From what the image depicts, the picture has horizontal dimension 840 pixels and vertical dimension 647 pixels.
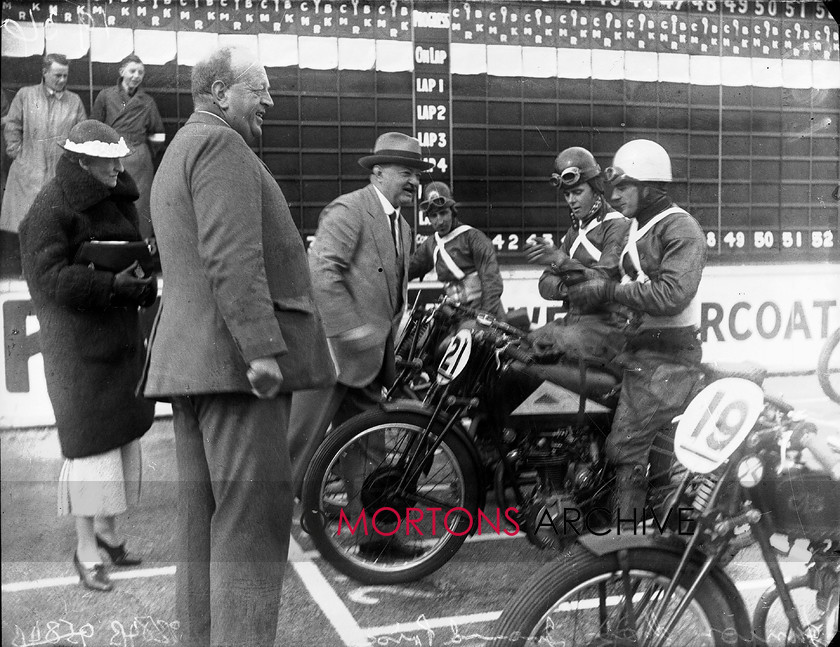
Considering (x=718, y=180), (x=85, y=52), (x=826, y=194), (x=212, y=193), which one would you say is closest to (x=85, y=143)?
(x=85, y=52)

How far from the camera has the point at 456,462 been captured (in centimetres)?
373

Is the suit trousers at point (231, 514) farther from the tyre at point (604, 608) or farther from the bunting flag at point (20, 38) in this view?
the bunting flag at point (20, 38)

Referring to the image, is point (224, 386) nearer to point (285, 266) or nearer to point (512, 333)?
point (285, 266)

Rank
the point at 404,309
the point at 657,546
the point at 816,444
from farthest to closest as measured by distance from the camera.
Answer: the point at 404,309 → the point at 816,444 → the point at 657,546

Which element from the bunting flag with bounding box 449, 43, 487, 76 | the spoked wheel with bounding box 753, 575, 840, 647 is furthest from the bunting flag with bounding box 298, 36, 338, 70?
the spoked wheel with bounding box 753, 575, 840, 647

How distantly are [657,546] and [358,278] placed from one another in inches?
69.4

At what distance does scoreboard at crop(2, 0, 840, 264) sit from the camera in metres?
3.29

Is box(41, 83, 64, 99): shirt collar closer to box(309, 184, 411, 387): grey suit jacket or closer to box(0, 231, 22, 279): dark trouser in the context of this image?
box(0, 231, 22, 279): dark trouser

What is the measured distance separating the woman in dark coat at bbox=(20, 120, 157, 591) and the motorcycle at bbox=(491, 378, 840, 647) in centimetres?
167

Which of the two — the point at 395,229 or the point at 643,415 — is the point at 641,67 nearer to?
the point at 395,229

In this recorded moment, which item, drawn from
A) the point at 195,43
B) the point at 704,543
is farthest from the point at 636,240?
the point at 195,43

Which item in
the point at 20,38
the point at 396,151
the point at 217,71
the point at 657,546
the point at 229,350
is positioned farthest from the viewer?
the point at 396,151

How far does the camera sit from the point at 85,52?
3.17 m

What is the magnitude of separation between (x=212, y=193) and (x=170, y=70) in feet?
3.03
